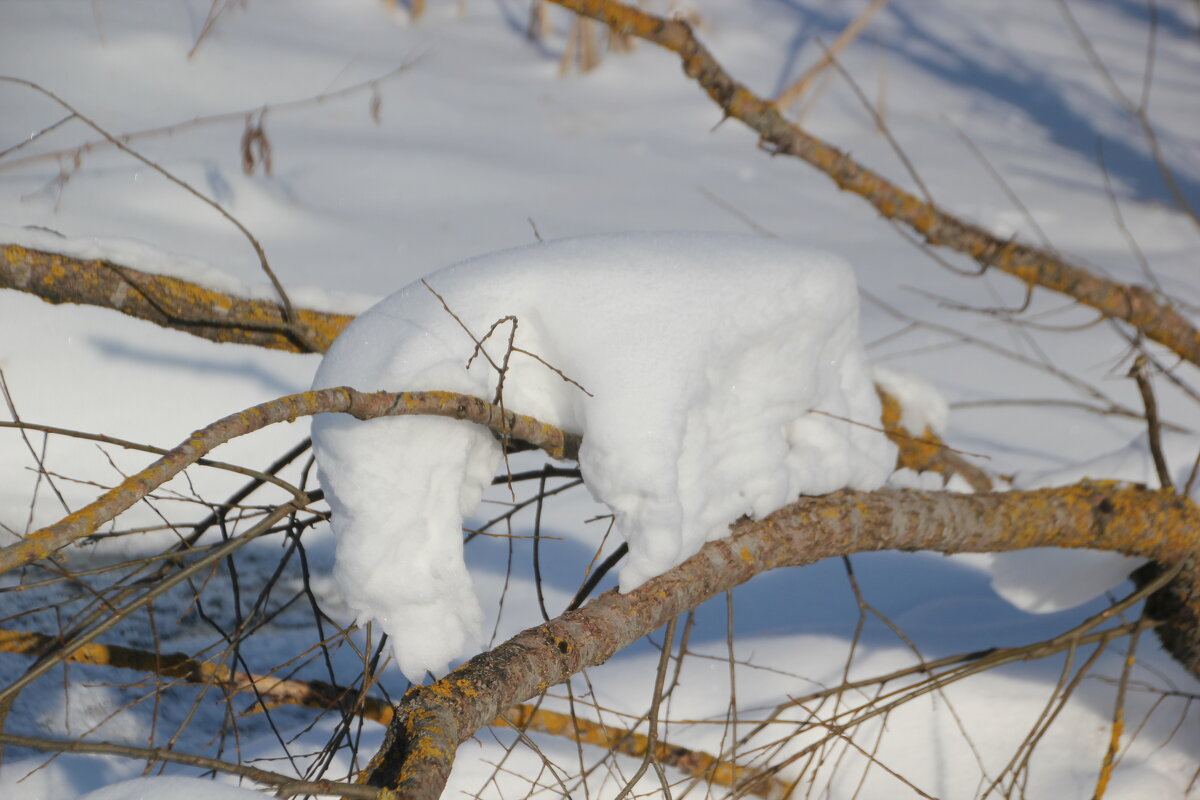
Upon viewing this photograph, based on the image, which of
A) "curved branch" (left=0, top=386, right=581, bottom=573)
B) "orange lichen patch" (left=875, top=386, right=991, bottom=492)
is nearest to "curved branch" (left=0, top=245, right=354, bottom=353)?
"curved branch" (left=0, top=386, right=581, bottom=573)

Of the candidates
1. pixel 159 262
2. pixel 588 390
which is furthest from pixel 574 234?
pixel 588 390

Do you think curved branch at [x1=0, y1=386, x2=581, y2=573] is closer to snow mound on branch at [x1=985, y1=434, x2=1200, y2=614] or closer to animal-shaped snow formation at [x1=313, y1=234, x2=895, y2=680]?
animal-shaped snow formation at [x1=313, y1=234, x2=895, y2=680]

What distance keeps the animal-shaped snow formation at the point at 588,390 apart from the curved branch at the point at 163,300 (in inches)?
19.7

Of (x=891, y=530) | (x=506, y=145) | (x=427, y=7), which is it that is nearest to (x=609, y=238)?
(x=891, y=530)

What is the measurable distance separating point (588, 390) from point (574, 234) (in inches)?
121

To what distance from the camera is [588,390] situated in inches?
41.9

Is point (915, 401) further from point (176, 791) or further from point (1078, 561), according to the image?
point (176, 791)

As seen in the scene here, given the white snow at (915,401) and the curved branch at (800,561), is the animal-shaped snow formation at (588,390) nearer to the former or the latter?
the curved branch at (800,561)

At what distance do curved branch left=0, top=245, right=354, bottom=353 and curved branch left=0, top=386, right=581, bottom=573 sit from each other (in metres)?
0.64

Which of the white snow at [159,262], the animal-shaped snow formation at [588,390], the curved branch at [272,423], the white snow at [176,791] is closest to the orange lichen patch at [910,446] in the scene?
the animal-shaped snow formation at [588,390]

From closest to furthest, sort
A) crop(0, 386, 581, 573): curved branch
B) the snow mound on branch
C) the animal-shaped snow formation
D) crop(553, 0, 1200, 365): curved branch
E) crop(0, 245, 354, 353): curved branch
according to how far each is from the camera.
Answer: crop(0, 386, 581, 573): curved branch < the animal-shaped snow formation < crop(0, 245, 354, 353): curved branch < the snow mound on branch < crop(553, 0, 1200, 365): curved branch

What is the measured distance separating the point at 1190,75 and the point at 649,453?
858cm

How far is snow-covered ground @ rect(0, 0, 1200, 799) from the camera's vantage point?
183 cm

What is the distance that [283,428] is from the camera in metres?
2.84
